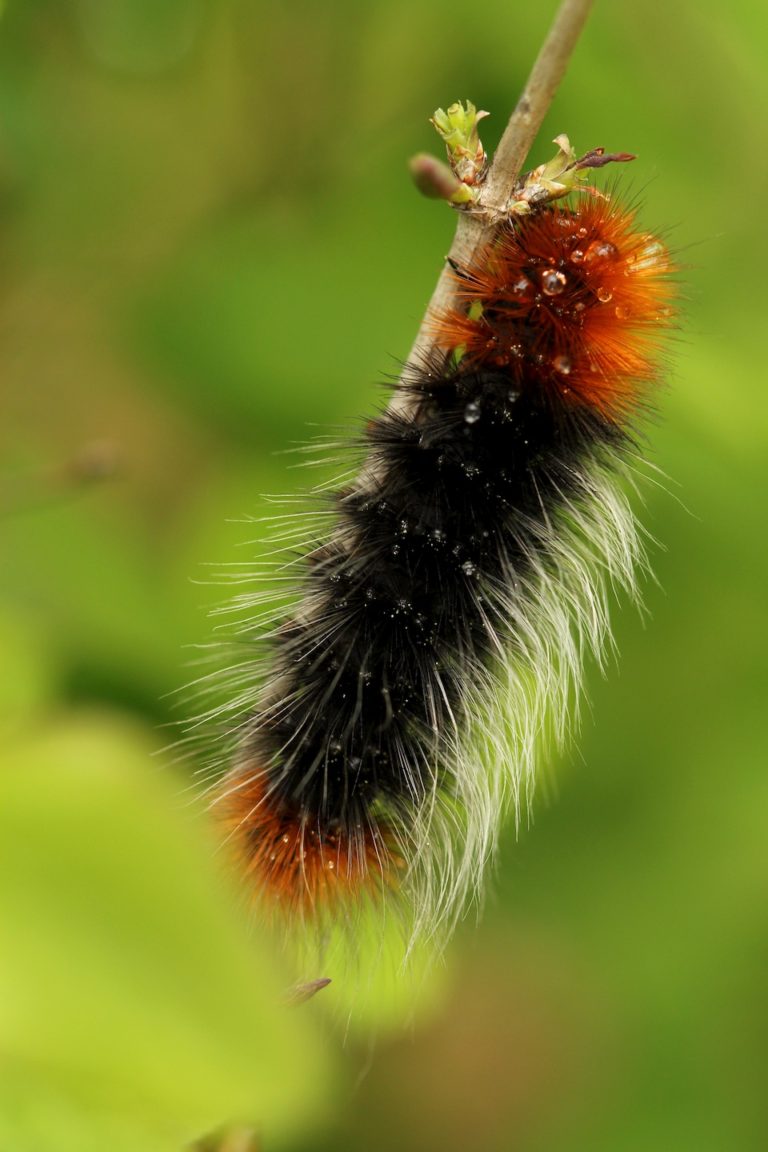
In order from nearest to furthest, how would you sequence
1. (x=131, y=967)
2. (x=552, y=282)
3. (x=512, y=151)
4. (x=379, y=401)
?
(x=131, y=967) → (x=512, y=151) → (x=552, y=282) → (x=379, y=401)

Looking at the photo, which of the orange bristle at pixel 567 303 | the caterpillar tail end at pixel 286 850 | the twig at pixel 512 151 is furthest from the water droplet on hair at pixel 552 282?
the caterpillar tail end at pixel 286 850

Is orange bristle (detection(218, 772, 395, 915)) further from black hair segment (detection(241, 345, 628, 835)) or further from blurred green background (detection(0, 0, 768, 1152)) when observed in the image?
blurred green background (detection(0, 0, 768, 1152))

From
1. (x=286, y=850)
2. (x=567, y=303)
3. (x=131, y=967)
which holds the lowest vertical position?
(x=131, y=967)

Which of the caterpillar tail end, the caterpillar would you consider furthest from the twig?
the caterpillar tail end

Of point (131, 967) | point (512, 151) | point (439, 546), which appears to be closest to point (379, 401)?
point (439, 546)

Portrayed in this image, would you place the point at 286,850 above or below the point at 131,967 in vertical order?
above

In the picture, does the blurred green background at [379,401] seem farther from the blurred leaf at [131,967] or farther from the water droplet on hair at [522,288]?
the blurred leaf at [131,967]

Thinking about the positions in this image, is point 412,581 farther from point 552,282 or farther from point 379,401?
point 379,401
